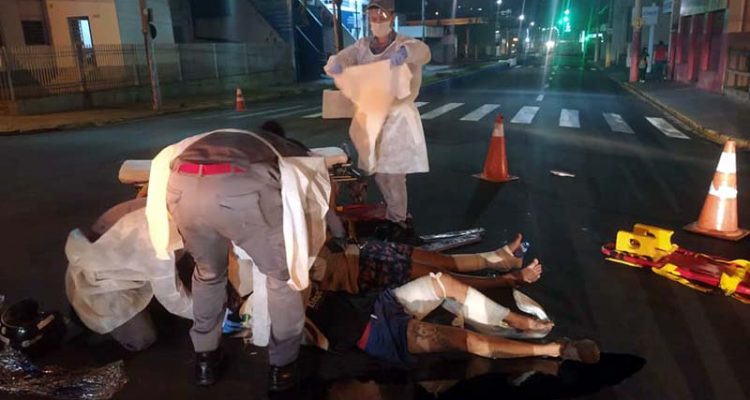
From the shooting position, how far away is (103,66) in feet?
61.0

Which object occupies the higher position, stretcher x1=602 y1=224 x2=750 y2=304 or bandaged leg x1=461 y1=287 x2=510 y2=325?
bandaged leg x1=461 y1=287 x2=510 y2=325

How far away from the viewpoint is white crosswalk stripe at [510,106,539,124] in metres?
13.3

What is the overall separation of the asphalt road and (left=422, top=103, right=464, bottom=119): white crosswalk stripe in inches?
35.7

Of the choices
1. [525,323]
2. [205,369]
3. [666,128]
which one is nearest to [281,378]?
[205,369]

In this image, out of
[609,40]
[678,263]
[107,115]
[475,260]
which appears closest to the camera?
[475,260]

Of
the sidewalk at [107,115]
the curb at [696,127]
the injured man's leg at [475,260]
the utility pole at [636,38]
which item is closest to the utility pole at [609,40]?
the utility pole at [636,38]

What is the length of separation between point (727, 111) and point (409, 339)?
14100 mm

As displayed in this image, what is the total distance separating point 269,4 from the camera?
29.6 m

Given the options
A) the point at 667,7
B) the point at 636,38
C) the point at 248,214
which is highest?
the point at 667,7

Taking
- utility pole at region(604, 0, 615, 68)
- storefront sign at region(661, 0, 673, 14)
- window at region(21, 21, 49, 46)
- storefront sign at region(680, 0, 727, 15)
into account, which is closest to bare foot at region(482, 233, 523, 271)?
storefront sign at region(680, 0, 727, 15)

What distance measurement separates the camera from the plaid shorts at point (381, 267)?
363 cm

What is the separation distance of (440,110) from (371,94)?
11.2 m

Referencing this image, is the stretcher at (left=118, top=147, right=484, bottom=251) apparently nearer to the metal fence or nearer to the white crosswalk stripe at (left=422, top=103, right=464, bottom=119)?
the white crosswalk stripe at (left=422, top=103, right=464, bottom=119)

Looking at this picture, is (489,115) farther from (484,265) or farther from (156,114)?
(484,265)
